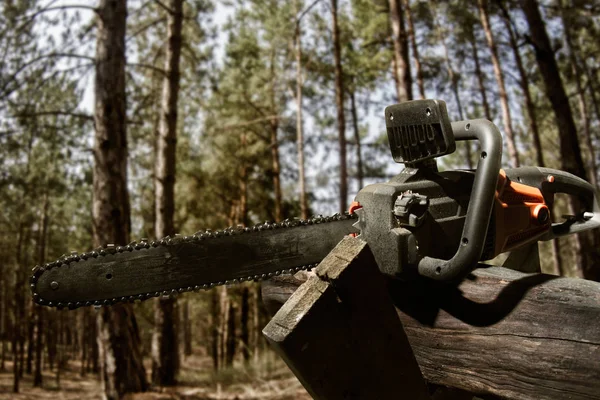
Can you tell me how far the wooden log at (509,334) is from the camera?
100 centimetres

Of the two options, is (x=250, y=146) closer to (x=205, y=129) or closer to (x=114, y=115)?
(x=205, y=129)

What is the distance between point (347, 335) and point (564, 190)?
4.70ft

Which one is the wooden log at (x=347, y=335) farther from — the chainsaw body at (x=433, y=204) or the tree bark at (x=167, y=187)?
the tree bark at (x=167, y=187)

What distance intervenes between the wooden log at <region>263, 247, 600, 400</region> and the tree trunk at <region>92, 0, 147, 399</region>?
14.2ft

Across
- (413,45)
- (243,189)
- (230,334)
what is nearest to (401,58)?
(413,45)

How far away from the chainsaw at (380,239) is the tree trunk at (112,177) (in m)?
3.78

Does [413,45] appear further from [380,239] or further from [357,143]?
[380,239]

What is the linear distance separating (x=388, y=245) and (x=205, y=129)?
1766cm

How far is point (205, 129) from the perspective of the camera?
1827cm

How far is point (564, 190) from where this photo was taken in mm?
2041

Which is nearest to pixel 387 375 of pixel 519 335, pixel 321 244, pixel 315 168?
pixel 519 335

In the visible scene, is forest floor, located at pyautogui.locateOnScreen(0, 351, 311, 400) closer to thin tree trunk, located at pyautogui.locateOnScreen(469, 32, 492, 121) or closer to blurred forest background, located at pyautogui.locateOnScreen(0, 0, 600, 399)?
blurred forest background, located at pyautogui.locateOnScreen(0, 0, 600, 399)

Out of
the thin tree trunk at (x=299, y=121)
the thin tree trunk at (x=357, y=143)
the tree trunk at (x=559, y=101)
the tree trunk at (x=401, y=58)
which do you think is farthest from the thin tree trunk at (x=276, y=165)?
the tree trunk at (x=559, y=101)

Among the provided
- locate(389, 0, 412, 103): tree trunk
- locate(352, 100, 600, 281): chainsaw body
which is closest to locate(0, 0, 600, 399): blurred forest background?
locate(389, 0, 412, 103): tree trunk
